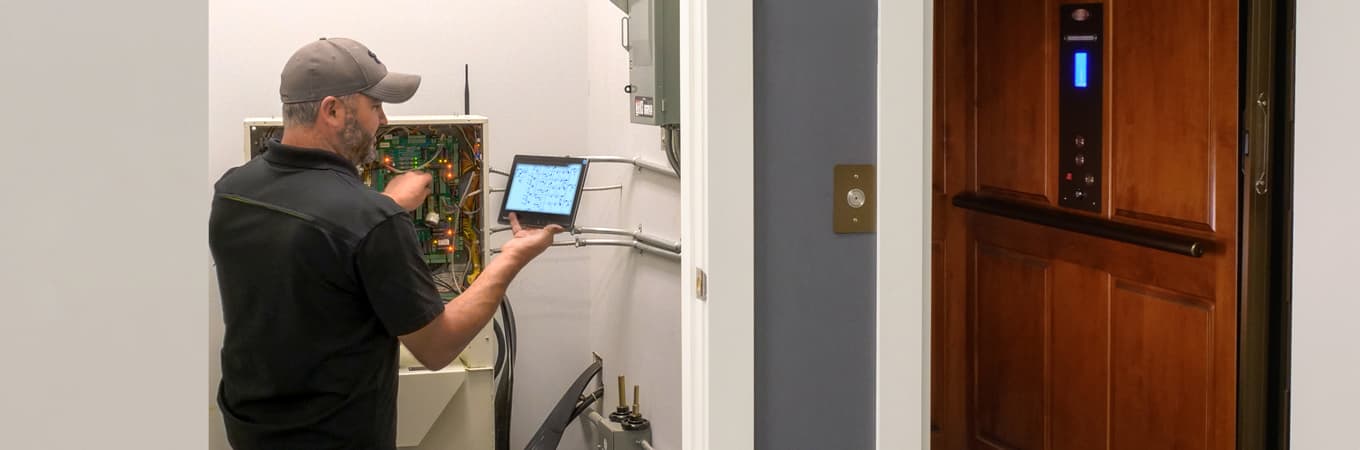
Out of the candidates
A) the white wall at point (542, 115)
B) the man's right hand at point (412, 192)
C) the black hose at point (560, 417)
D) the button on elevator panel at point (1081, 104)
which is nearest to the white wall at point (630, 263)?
the white wall at point (542, 115)

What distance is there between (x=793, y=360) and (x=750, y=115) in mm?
436

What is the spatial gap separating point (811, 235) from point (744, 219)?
131 millimetres

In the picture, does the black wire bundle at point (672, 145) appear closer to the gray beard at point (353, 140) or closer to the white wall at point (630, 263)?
the white wall at point (630, 263)

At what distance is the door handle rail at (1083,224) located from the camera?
3023 millimetres

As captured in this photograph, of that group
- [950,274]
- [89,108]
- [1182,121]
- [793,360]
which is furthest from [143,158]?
[950,274]

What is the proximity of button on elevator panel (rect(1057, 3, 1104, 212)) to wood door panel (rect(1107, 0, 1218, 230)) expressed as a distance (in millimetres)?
72

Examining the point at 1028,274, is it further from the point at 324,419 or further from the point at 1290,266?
the point at 324,419

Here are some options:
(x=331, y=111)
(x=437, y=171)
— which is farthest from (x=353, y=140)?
(x=437, y=171)

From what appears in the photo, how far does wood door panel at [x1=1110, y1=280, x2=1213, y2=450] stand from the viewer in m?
3.03

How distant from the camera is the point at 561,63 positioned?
482cm

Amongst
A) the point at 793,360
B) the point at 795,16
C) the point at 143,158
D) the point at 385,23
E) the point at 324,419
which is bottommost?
the point at 324,419

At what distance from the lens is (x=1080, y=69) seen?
343 cm

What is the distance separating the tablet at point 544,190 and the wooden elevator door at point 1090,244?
1.25 m

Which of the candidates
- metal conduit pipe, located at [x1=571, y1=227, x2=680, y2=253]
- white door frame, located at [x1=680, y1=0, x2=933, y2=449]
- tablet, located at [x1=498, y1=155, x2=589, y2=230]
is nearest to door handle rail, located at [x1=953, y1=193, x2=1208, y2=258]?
metal conduit pipe, located at [x1=571, y1=227, x2=680, y2=253]
